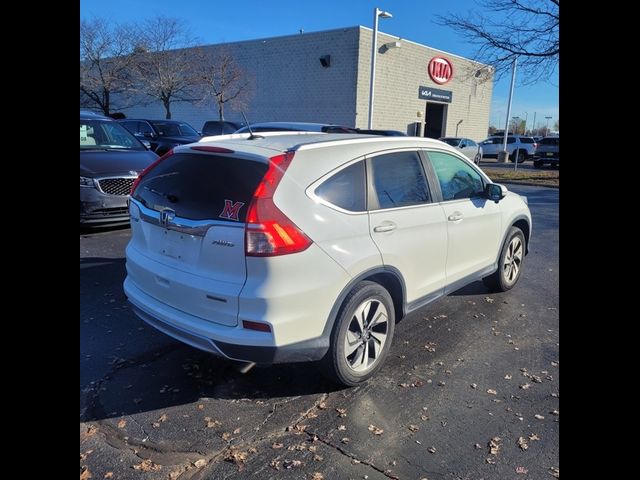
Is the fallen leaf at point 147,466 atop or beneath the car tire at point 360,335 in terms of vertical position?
beneath

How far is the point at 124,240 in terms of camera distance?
24.2 feet

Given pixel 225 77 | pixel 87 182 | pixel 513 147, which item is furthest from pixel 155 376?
pixel 513 147

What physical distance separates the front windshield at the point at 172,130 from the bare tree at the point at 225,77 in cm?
1551

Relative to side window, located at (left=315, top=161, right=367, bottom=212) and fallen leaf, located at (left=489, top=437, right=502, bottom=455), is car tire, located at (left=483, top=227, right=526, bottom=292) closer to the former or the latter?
side window, located at (left=315, top=161, right=367, bottom=212)

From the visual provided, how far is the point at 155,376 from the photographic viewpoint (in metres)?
3.60

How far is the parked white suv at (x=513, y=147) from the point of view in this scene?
31859 millimetres

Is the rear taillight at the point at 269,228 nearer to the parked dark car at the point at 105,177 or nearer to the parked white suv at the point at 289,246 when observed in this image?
the parked white suv at the point at 289,246

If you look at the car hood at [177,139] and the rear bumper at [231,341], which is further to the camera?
the car hood at [177,139]

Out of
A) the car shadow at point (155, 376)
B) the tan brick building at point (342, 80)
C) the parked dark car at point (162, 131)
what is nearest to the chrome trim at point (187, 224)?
the car shadow at point (155, 376)
